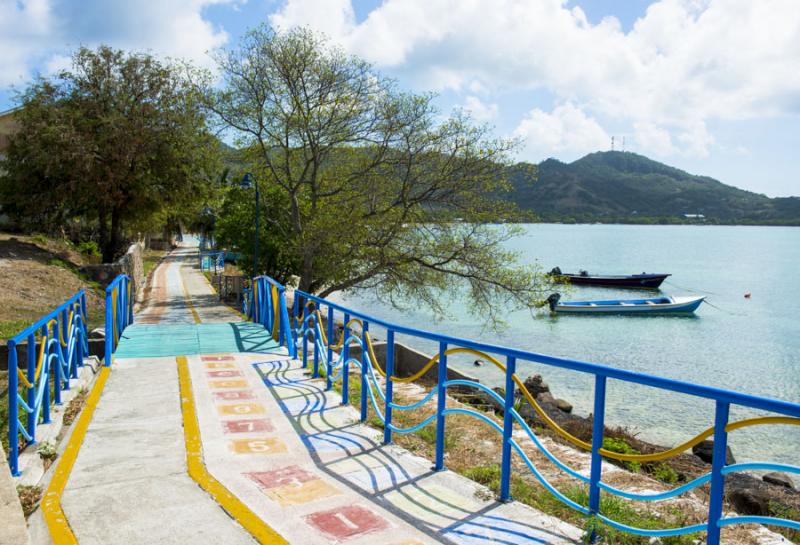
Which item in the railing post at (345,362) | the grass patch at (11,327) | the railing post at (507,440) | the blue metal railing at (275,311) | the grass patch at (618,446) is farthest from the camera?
the grass patch at (11,327)

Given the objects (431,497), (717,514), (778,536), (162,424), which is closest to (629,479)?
(778,536)

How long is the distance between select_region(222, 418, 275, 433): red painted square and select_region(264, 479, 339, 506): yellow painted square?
159cm

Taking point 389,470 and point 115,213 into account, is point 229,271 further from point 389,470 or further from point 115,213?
point 389,470

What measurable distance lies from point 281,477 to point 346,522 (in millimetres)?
1077

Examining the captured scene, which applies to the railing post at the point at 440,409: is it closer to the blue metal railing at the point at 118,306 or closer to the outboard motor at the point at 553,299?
the blue metal railing at the point at 118,306

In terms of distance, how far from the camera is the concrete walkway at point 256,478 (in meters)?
4.28

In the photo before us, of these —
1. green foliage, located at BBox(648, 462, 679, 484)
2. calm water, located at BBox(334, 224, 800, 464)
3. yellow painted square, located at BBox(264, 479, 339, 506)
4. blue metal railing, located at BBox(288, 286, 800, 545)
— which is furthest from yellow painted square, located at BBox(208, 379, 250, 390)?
calm water, located at BBox(334, 224, 800, 464)

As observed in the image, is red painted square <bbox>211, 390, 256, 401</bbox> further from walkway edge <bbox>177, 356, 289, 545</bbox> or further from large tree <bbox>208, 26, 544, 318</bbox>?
large tree <bbox>208, 26, 544, 318</bbox>

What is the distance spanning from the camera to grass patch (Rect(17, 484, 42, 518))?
15.1ft

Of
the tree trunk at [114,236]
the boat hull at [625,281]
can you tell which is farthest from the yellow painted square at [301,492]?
the boat hull at [625,281]

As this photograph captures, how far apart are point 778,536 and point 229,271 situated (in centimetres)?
4276

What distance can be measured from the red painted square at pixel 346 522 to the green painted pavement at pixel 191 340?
6680mm

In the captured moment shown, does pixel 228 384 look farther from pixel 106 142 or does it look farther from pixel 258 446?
pixel 106 142

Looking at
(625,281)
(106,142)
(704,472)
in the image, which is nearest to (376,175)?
(106,142)
